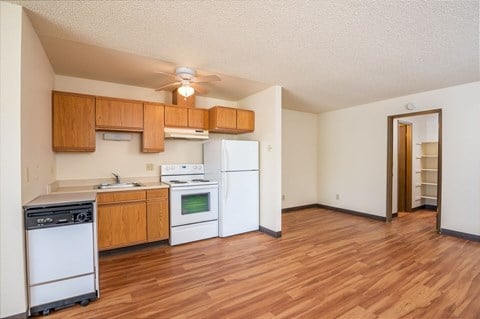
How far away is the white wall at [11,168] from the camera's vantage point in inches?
70.3

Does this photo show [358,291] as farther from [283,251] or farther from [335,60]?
[335,60]

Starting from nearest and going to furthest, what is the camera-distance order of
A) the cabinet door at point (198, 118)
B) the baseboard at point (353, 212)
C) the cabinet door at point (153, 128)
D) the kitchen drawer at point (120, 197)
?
the kitchen drawer at point (120, 197), the cabinet door at point (153, 128), the cabinet door at point (198, 118), the baseboard at point (353, 212)

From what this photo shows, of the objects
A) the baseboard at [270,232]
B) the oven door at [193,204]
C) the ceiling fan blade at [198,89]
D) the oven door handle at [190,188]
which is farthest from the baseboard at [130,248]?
the ceiling fan blade at [198,89]

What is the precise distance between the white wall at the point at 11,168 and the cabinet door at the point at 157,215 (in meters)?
1.50

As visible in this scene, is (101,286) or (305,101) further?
(305,101)

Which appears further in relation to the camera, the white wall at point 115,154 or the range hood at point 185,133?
the range hood at point 185,133

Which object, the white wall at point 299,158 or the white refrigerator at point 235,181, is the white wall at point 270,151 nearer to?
the white refrigerator at point 235,181

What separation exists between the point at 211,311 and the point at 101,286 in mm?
1265

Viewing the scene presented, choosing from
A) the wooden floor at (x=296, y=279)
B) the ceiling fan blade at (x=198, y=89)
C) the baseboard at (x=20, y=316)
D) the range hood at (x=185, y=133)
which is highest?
the ceiling fan blade at (x=198, y=89)

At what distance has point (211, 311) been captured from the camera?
1979mm

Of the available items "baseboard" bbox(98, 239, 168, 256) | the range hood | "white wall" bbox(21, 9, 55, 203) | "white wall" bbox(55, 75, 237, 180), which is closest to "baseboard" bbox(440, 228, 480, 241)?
the range hood

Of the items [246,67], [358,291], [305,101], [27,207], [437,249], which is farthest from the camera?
[305,101]

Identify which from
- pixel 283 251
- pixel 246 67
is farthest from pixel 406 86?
pixel 283 251

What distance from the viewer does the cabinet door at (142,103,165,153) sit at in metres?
3.52
